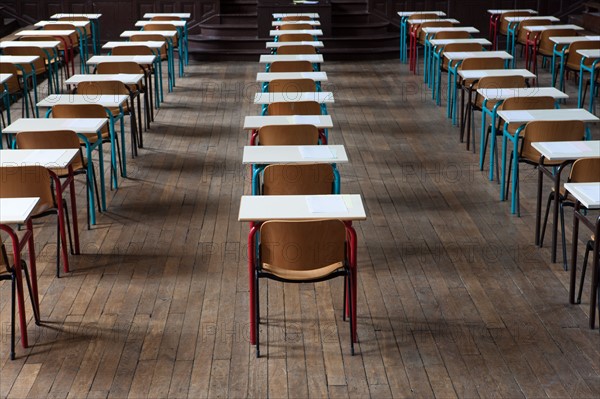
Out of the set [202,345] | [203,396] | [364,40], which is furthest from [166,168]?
[364,40]

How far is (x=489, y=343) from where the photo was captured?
4.38 metres

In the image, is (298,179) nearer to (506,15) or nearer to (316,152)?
(316,152)

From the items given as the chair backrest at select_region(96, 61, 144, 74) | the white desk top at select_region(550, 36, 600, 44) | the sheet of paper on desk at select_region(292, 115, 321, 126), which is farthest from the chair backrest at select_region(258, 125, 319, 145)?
the white desk top at select_region(550, 36, 600, 44)

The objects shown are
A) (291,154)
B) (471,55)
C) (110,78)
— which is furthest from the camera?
(471,55)

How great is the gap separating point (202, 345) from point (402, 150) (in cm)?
435

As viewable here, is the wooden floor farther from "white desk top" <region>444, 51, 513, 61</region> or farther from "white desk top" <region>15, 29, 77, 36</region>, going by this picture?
"white desk top" <region>15, 29, 77, 36</region>

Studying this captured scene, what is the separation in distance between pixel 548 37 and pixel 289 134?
6314 millimetres

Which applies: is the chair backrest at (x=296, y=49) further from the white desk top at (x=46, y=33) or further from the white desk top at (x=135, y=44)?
the white desk top at (x=46, y=33)

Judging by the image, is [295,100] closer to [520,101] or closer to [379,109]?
[520,101]

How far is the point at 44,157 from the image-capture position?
207 inches

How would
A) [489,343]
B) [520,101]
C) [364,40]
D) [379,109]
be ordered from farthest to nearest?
[364,40], [379,109], [520,101], [489,343]

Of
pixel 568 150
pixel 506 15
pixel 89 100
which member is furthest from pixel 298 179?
pixel 506 15

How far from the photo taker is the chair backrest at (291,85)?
24.5 ft

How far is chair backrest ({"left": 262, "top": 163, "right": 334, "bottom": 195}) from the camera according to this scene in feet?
16.2
